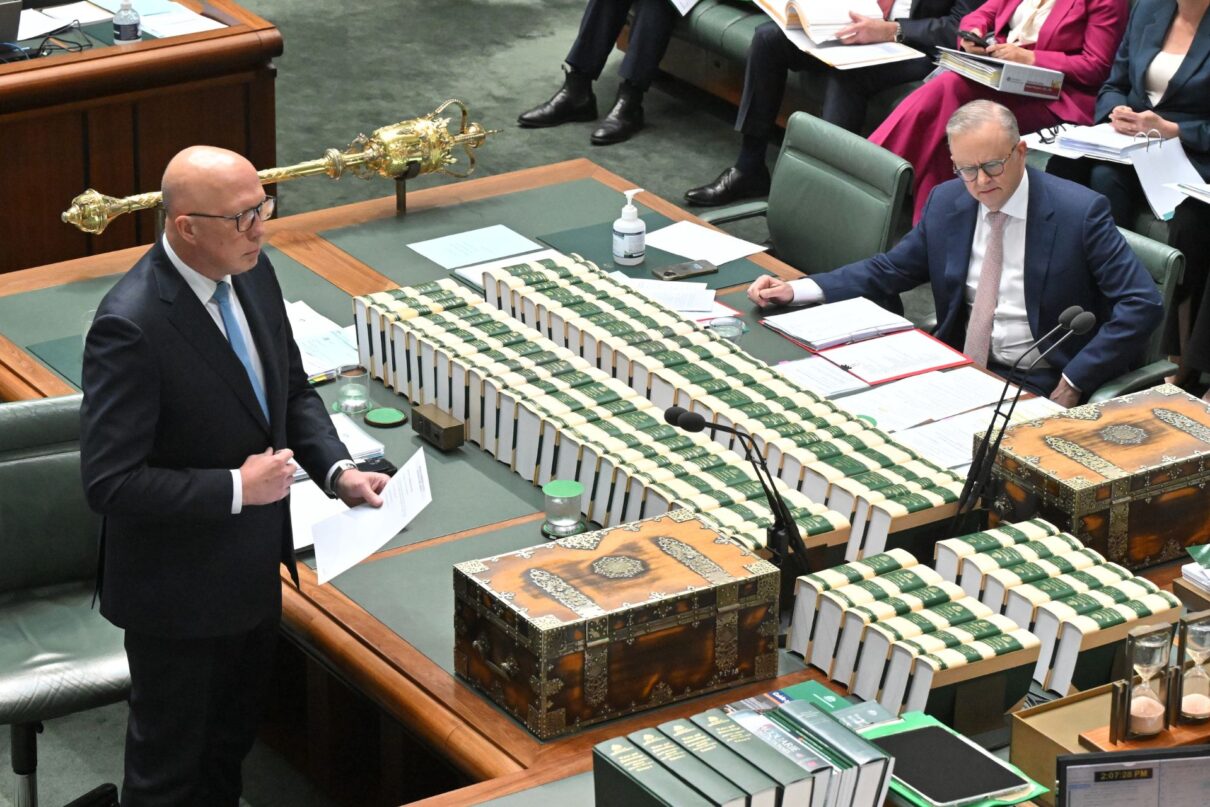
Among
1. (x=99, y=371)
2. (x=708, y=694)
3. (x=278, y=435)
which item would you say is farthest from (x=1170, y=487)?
(x=99, y=371)

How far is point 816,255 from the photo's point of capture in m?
5.39

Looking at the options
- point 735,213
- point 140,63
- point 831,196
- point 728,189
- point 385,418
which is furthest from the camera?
point 728,189

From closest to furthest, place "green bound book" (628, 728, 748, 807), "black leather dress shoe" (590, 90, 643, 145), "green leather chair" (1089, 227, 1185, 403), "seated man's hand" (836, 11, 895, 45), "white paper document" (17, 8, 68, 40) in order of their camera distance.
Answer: "green bound book" (628, 728, 748, 807), "green leather chair" (1089, 227, 1185, 403), "white paper document" (17, 8, 68, 40), "seated man's hand" (836, 11, 895, 45), "black leather dress shoe" (590, 90, 643, 145)

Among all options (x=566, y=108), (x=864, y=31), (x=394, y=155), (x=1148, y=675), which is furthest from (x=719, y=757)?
(x=566, y=108)

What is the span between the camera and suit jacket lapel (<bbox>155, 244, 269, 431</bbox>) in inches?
119

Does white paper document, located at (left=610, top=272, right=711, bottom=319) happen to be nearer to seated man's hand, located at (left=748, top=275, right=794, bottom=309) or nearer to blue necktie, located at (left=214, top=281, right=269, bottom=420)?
seated man's hand, located at (left=748, top=275, right=794, bottom=309)

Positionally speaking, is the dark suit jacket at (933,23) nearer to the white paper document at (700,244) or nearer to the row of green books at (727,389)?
the white paper document at (700,244)

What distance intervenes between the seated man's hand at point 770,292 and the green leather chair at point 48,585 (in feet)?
5.94

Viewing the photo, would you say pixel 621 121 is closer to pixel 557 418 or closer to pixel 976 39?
pixel 976 39

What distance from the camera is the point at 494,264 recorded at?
4.93 metres

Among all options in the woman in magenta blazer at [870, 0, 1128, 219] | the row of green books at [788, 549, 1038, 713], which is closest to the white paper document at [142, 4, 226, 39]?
the woman in magenta blazer at [870, 0, 1128, 219]

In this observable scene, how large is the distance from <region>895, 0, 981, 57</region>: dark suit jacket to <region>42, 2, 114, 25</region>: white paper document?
293 cm

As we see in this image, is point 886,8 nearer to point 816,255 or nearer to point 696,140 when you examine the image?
point 696,140

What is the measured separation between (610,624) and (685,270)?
2083 mm
